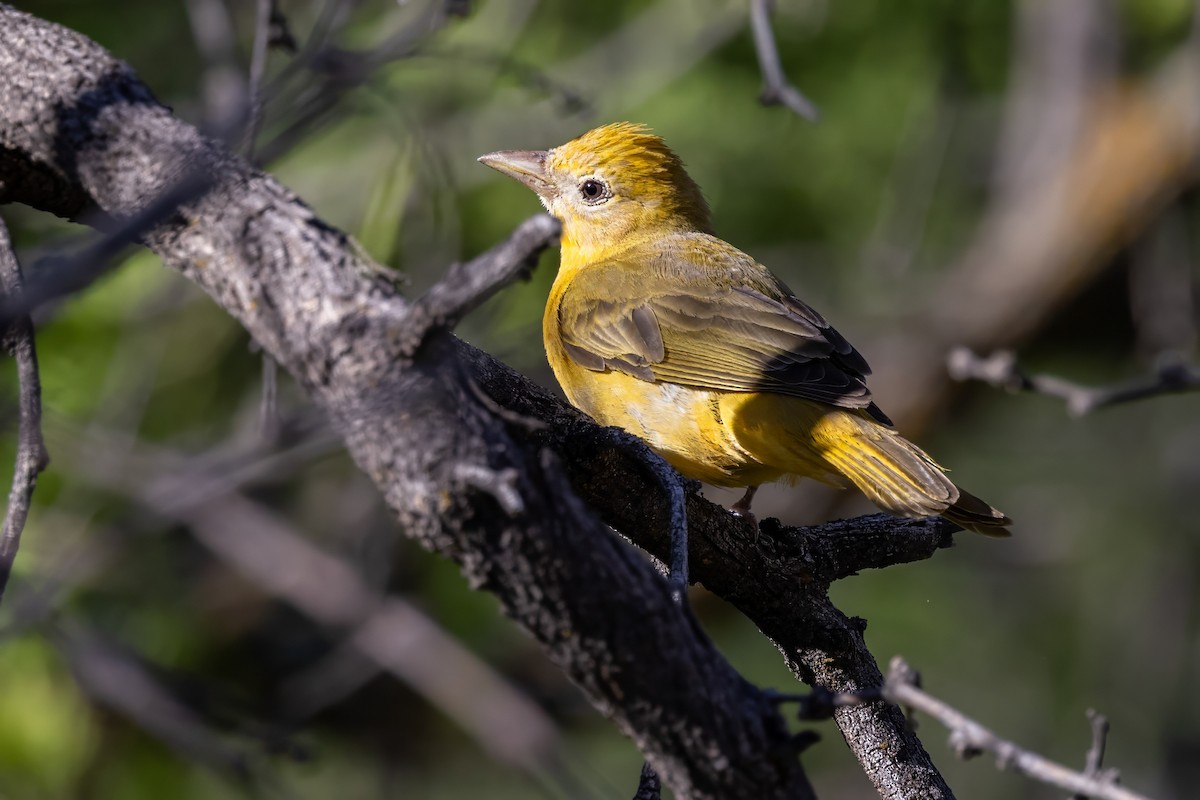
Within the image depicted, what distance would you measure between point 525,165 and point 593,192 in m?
0.29

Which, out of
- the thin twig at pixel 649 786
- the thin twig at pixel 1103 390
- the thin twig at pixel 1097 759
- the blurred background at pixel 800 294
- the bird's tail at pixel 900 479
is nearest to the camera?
the thin twig at pixel 1097 759

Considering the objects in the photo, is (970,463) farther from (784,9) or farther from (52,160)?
(52,160)

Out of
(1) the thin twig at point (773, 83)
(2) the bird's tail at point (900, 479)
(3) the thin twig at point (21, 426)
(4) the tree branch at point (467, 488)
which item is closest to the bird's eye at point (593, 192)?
(1) the thin twig at point (773, 83)

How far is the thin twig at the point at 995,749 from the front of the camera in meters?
1.85


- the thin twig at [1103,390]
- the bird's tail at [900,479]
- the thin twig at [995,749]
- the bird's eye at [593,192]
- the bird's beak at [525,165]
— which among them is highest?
the bird's eye at [593,192]

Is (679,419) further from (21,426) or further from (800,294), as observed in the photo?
(800,294)

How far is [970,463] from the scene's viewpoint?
28.2 feet

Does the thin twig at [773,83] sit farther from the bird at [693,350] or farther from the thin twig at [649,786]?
the thin twig at [649,786]

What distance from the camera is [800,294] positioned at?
754 cm

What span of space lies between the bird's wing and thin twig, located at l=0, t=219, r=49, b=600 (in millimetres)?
2094

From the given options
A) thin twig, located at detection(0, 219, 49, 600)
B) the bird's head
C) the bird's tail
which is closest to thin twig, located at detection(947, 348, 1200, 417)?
the bird's tail

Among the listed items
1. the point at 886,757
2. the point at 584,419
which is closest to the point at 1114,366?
the point at 886,757

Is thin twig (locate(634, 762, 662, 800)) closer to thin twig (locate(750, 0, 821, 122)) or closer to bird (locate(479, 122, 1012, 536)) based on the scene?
bird (locate(479, 122, 1012, 536))

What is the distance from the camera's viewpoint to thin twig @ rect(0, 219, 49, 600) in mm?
2287
